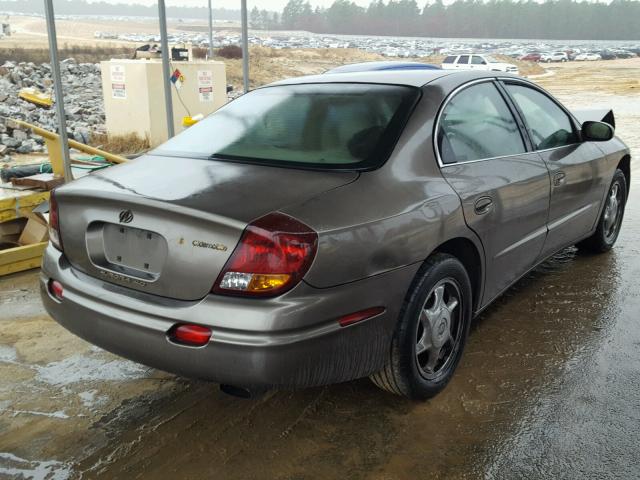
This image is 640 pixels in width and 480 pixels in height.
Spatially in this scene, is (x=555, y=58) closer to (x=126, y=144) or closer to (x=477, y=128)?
(x=126, y=144)

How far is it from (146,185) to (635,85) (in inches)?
1382

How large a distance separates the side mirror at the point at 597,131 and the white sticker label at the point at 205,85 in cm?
915

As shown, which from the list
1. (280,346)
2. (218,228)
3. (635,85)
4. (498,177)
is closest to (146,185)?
(218,228)

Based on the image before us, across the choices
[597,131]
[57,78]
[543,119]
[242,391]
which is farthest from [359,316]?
[57,78]

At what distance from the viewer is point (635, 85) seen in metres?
32.4

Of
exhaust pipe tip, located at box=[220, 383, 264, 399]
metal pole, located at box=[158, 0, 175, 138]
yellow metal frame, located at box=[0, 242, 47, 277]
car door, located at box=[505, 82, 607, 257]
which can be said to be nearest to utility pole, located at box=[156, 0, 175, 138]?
metal pole, located at box=[158, 0, 175, 138]

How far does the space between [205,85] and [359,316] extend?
35.0ft

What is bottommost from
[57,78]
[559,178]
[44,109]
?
[44,109]

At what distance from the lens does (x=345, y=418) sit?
2926 mm

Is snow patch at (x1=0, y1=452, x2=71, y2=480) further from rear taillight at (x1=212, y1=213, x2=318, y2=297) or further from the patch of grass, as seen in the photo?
the patch of grass

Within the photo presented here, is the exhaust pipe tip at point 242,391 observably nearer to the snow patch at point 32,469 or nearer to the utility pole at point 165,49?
the snow patch at point 32,469

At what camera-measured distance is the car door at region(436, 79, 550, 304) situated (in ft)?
10.3

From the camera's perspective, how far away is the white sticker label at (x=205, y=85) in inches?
482

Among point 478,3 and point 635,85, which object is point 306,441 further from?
point 478,3
